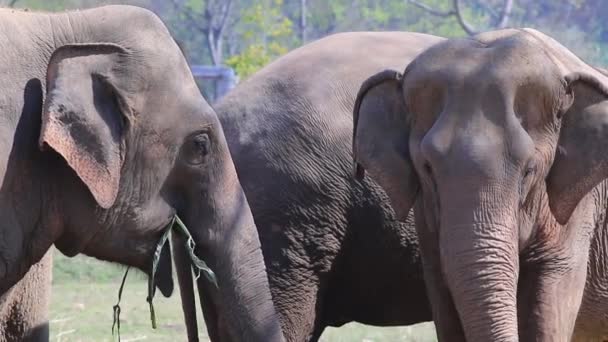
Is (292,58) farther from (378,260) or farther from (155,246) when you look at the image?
(155,246)

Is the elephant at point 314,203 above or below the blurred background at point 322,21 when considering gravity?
above

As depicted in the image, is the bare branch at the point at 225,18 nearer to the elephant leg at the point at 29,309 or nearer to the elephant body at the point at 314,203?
the elephant body at the point at 314,203

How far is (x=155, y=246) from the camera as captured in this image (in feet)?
18.4

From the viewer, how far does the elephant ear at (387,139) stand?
6.07 m

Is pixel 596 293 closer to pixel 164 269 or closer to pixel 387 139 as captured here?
pixel 387 139

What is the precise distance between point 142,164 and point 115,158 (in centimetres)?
17

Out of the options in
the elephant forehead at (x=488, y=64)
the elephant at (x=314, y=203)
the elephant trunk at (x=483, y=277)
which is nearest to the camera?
the elephant trunk at (x=483, y=277)

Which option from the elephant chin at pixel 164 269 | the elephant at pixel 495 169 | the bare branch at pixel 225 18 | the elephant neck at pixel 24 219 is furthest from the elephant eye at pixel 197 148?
the bare branch at pixel 225 18

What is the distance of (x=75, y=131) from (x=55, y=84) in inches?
6.8

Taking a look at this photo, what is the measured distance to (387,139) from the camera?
20.2 feet

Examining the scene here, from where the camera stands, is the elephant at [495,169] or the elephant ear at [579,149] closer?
the elephant at [495,169]

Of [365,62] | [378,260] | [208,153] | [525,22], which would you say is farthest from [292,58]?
[525,22]

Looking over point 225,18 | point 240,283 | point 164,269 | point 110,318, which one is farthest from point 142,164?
point 225,18

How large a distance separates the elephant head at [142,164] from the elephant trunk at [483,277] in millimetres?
682
